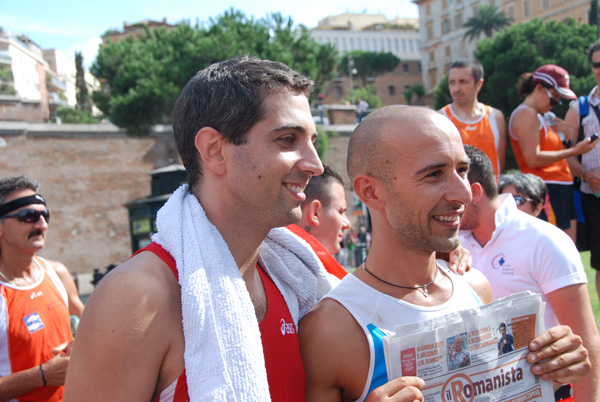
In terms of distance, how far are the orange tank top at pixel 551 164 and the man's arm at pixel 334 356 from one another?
3801 mm

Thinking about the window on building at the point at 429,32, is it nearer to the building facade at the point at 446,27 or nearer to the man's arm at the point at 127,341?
the building facade at the point at 446,27

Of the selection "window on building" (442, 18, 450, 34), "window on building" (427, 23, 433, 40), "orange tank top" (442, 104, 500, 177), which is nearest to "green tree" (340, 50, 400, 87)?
"window on building" (427, 23, 433, 40)

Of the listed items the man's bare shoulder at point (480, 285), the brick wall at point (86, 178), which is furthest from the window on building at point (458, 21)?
the man's bare shoulder at point (480, 285)

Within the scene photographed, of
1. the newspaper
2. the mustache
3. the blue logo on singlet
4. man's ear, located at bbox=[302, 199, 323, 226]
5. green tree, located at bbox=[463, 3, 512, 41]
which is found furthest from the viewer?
green tree, located at bbox=[463, 3, 512, 41]

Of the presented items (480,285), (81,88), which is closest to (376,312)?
(480,285)

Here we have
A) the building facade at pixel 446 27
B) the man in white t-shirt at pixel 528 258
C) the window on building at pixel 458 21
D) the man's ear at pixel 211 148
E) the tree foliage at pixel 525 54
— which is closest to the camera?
the man's ear at pixel 211 148

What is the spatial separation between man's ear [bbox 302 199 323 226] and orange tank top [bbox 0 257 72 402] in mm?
1847

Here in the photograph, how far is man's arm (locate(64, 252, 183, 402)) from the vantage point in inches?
63.8

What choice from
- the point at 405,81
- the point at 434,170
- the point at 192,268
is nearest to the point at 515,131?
the point at 434,170

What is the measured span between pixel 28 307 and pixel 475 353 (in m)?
3.07

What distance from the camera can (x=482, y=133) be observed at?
5145 millimetres

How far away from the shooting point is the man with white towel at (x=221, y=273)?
1.65 meters

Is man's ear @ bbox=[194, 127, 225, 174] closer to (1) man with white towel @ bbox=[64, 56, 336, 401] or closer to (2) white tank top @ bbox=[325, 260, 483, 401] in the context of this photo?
(1) man with white towel @ bbox=[64, 56, 336, 401]

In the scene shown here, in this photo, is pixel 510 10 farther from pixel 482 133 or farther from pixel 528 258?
pixel 528 258
